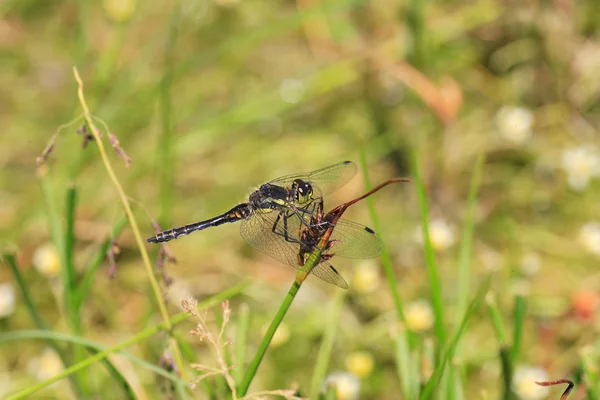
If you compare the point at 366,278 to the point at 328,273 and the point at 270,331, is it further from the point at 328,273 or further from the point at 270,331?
the point at 270,331

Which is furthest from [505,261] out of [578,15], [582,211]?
[578,15]

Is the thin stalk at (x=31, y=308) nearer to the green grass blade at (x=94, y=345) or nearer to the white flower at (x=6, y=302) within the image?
the green grass blade at (x=94, y=345)

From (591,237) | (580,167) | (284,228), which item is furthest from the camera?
(580,167)

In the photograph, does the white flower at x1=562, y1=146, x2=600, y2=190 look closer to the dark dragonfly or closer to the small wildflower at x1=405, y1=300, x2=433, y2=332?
the small wildflower at x1=405, y1=300, x2=433, y2=332

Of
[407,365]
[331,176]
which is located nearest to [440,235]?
[331,176]

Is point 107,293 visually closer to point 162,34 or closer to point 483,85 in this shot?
point 162,34

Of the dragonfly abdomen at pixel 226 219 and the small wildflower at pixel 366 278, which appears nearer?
the dragonfly abdomen at pixel 226 219

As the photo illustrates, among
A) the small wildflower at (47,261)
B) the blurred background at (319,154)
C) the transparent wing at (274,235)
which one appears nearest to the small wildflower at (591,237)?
the blurred background at (319,154)
